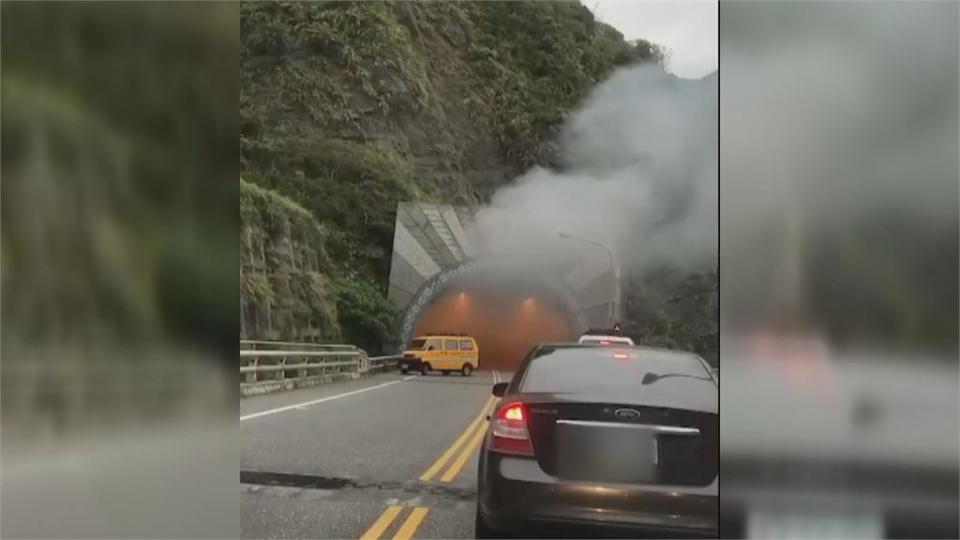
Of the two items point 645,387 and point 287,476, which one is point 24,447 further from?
point 645,387

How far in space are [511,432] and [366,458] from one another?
682 mm

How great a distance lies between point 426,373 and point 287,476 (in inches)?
28.4

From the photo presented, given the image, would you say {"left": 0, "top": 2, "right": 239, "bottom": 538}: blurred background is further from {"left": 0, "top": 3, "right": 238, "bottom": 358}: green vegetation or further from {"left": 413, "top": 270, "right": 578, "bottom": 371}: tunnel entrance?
{"left": 413, "top": 270, "right": 578, "bottom": 371}: tunnel entrance

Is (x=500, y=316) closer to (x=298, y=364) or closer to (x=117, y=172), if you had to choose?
(x=298, y=364)

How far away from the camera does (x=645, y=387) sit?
345 cm

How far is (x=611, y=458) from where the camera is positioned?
3.39 m

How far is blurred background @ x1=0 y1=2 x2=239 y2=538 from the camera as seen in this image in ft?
12.9

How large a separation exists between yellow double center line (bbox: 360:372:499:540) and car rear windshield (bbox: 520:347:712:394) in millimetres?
211

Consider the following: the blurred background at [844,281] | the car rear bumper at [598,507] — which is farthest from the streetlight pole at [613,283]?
the car rear bumper at [598,507]

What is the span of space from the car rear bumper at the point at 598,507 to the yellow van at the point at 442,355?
44cm

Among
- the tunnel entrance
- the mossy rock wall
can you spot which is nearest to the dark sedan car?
the tunnel entrance

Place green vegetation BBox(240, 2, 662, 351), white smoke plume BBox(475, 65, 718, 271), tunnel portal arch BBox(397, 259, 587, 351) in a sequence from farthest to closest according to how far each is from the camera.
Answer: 1. green vegetation BBox(240, 2, 662, 351)
2. tunnel portal arch BBox(397, 259, 587, 351)
3. white smoke plume BBox(475, 65, 718, 271)

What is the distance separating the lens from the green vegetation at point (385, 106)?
384 centimetres

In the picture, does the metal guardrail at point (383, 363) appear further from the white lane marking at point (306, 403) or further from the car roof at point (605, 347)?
the car roof at point (605, 347)
